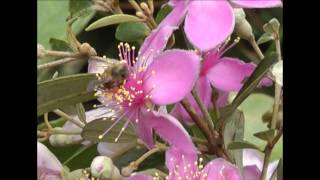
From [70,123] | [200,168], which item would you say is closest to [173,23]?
[200,168]

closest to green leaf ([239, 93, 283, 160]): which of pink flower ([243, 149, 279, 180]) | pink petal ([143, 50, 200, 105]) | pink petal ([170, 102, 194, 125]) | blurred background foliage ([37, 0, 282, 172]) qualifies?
blurred background foliage ([37, 0, 282, 172])

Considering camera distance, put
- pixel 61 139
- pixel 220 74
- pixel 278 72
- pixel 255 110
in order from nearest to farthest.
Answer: pixel 278 72 < pixel 220 74 < pixel 61 139 < pixel 255 110

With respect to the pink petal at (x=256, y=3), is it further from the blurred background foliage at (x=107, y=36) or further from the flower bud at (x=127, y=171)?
the blurred background foliage at (x=107, y=36)

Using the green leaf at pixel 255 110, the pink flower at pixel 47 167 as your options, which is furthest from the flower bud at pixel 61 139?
the green leaf at pixel 255 110

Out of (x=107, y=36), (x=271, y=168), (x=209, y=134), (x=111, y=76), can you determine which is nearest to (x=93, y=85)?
(x=111, y=76)

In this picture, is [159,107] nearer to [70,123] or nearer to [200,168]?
[200,168]

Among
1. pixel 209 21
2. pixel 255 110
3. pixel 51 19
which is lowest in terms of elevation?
pixel 255 110

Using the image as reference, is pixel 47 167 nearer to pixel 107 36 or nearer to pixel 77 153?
pixel 77 153

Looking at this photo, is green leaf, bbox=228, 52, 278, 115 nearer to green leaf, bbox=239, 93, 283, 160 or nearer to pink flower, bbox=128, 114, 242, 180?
pink flower, bbox=128, 114, 242, 180
